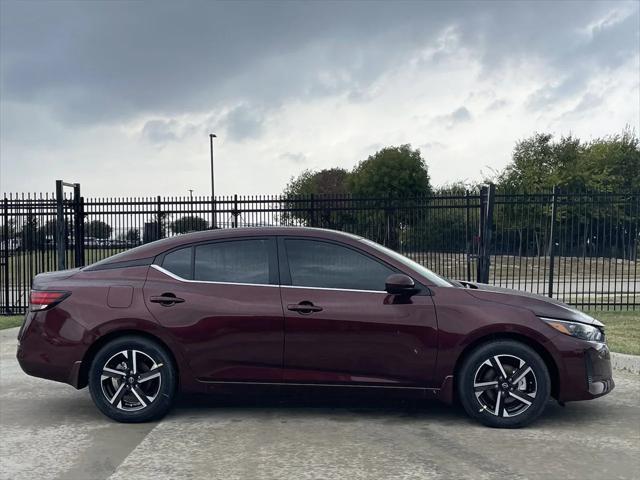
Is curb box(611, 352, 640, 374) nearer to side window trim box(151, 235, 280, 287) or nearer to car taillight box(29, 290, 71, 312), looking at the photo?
side window trim box(151, 235, 280, 287)

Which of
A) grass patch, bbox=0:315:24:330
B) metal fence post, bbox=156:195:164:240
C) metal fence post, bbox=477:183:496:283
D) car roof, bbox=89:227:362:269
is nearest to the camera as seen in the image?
car roof, bbox=89:227:362:269

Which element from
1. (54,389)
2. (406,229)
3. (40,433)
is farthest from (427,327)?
(406,229)

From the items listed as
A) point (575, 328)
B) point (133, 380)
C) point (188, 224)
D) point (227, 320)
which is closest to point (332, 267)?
point (227, 320)

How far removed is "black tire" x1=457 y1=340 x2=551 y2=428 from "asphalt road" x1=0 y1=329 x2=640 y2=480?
0.43 ft

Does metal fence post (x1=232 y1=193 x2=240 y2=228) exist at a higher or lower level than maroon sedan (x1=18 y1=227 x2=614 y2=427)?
higher

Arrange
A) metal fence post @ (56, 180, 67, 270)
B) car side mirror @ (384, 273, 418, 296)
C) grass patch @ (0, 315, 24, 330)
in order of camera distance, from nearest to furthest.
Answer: car side mirror @ (384, 273, 418, 296) < grass patch @ (0, 315, 24, 330) < metal fence post @ (56, 180, 67, 270)

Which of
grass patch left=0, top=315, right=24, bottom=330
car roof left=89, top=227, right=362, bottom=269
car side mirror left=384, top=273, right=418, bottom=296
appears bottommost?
grass patch left=0, top=315, right=24, bottom=330

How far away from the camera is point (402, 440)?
15.6 ft

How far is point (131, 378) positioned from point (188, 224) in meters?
8.55

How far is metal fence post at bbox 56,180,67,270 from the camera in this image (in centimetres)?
1237

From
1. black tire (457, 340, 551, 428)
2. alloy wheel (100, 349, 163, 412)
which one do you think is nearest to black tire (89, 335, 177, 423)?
alloy wheel (100, 349, 163, 412)

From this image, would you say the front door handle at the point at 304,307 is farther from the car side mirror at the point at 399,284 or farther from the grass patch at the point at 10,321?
the grass patch at the point at 10,321

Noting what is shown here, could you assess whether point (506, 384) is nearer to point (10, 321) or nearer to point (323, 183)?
point (10, 321)

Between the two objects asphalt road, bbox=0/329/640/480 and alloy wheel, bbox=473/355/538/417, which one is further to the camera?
alloy wheel, bbox=473/355/538/417
